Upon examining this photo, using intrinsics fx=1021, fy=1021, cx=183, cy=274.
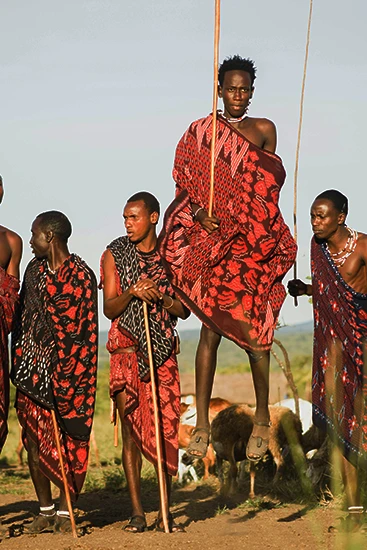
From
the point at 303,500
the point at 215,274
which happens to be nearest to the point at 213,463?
the point at 303,500

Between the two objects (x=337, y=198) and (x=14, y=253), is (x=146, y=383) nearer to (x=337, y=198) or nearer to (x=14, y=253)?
(x=14, y=253)

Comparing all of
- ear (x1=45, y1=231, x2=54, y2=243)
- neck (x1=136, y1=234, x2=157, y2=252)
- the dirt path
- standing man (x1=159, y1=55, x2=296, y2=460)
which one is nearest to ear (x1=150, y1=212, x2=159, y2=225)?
neck (x1=136, y1=234, x2=157, y2=252)

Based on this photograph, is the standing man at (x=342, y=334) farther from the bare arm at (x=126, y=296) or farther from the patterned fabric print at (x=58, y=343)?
the patterned fabric print at (x=58, y=343)

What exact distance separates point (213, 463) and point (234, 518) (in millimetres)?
2635

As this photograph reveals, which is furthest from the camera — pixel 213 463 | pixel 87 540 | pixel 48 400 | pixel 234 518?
pixel 213 463

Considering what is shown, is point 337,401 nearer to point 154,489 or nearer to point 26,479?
point 154,489

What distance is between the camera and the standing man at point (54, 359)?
28.0 feet

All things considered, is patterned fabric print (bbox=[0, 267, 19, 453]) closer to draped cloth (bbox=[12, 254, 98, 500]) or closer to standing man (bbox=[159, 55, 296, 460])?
draped cloth (bbox=[12, 254, 98, 500])

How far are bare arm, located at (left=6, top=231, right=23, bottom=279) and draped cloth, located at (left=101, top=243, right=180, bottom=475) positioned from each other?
2.45ft

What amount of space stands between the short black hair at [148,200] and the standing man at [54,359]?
669 mm

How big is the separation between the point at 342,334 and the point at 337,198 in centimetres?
109

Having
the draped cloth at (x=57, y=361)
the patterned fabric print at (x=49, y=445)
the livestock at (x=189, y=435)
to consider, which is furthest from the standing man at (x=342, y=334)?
the livestock at (x=189, y=435)

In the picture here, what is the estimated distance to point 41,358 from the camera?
8547mm

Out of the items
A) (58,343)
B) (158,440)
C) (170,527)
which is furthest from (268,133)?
(170,527)
